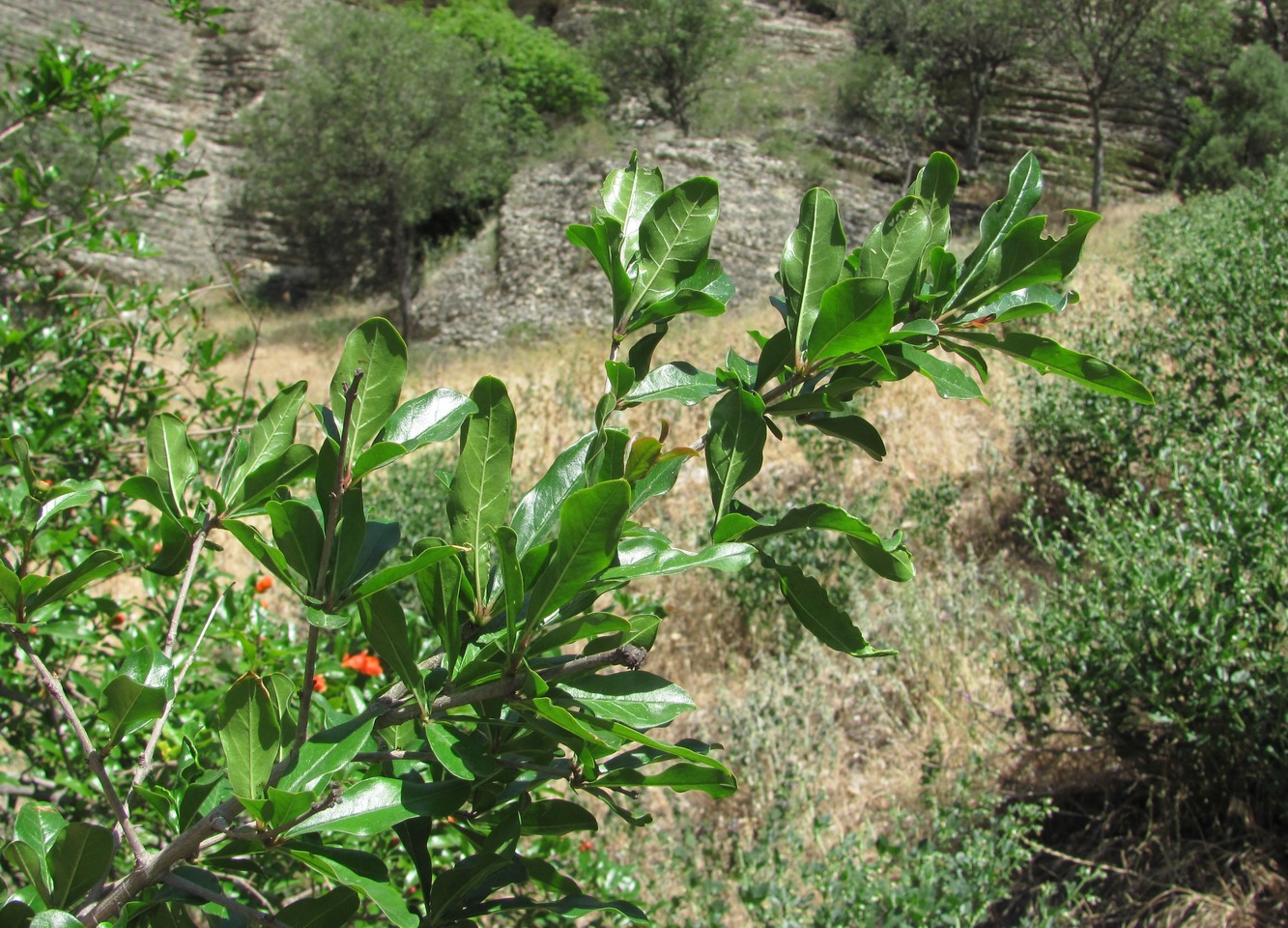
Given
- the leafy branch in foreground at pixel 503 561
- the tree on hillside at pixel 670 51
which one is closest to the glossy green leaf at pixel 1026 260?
the leafy branch in foreground at pixel 503 561

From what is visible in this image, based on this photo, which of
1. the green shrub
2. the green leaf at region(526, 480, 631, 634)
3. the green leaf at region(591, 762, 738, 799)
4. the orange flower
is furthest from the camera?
the green shrub

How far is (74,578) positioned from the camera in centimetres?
56

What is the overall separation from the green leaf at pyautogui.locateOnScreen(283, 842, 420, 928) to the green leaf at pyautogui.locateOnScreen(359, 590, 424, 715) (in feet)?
0.30

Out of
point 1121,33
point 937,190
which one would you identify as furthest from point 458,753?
point 1121,33

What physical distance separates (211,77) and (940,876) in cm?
2294

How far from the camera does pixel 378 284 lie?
17547 millimetres

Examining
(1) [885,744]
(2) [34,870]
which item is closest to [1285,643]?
(1) [885,744]

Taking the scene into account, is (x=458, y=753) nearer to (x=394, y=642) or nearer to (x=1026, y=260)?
(x=394, y=642)

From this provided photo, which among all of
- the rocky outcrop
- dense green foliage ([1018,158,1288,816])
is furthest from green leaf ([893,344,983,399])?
the rocky outcrop

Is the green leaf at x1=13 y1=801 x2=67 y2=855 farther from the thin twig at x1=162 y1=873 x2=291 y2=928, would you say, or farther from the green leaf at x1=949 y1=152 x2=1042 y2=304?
the green leaf at x1=949 y1=152 x2=1042 y2=304

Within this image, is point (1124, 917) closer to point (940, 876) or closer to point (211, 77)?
point (940, 876)

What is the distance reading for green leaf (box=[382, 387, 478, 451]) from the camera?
0.57 m

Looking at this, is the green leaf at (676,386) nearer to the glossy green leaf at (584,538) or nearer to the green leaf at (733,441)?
the green leaf at (733,441)

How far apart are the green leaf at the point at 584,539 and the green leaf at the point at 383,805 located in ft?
0.47
